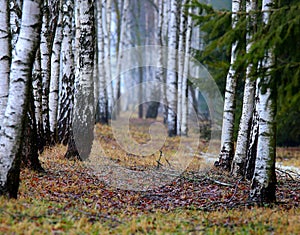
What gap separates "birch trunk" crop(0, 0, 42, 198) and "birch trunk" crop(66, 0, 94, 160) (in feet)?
14.2

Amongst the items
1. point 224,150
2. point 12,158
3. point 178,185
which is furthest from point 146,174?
point 12,158

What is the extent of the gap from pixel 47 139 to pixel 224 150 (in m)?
5.03

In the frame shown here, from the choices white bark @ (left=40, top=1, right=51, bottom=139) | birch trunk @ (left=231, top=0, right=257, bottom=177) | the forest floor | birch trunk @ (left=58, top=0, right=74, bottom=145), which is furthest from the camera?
birch trunk @ (left=58, top=0, right=74, bottom=145)

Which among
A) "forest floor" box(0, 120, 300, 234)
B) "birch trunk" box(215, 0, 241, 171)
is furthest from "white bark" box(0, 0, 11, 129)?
"birch trunk" box(215, 0, 241, 171)

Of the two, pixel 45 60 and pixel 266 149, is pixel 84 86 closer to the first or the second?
pixel 45 60

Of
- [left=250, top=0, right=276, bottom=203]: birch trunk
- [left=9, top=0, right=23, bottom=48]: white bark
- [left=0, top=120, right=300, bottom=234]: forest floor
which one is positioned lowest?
[left=0, top=120, right=300, bottom=234]: forest floor

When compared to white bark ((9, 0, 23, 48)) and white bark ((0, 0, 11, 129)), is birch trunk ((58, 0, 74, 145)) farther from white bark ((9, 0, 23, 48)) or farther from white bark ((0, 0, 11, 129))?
white bark ((0, 0, 11, 129))

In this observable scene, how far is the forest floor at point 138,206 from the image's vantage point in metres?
5.08

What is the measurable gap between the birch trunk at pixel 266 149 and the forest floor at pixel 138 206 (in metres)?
0.23

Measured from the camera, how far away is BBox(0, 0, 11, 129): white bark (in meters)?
6.70

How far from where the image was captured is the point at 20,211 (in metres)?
5.32

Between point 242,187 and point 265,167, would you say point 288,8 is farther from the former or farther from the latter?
point 242,187

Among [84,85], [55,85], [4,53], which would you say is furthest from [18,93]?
[55,85]

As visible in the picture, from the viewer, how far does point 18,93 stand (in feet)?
19.1
